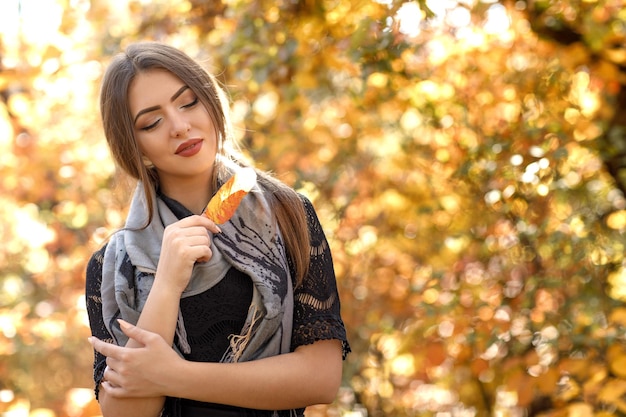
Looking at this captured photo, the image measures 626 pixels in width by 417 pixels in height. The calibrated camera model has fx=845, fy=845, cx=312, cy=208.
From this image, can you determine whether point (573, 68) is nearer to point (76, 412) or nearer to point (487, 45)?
point (487, 45)

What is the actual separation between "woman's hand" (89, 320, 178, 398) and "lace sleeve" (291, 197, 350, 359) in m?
0.30

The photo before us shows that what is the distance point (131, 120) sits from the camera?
1.94 meters

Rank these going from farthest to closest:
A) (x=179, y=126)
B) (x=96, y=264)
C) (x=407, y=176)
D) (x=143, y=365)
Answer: (x=407, y=176), (x=96, y=264), (x=179, y=126), (x=143, y=365)

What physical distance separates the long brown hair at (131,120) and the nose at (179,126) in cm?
7

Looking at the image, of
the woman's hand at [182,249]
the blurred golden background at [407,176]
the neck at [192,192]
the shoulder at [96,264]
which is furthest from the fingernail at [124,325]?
the blurred golden background at [407,176]

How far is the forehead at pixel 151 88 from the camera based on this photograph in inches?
75.6

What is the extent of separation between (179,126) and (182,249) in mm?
287

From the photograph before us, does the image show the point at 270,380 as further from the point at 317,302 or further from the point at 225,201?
the point at 225,201

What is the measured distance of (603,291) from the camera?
337 centimetres

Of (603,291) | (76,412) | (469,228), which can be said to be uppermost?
(76,412)

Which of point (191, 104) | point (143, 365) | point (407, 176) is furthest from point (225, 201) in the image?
point (407, 176)

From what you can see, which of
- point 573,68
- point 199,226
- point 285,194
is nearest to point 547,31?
point 573,68

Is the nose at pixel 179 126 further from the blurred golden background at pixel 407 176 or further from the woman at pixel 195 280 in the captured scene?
the blurred golden background at pixel 407 176

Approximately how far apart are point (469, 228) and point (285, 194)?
2045 millimetres
